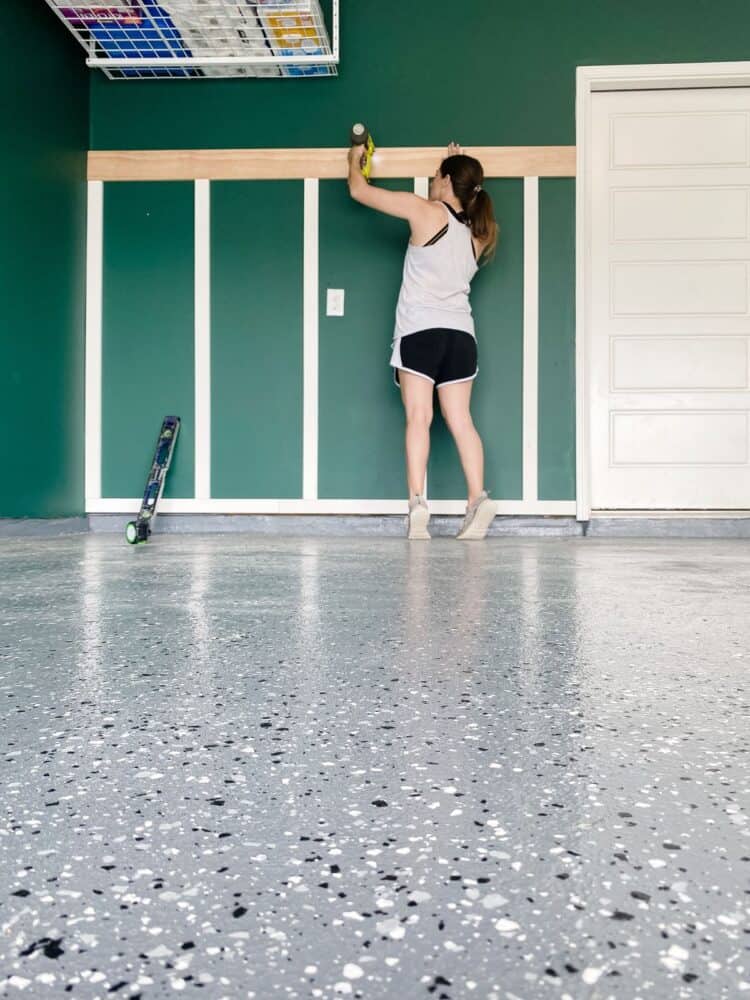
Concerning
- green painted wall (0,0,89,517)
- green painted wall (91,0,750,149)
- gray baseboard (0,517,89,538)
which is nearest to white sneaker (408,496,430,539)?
gray baseboard (0,517,89,538)

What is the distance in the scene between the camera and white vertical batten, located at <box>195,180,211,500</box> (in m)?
4.58

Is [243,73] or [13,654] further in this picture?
[243,73]

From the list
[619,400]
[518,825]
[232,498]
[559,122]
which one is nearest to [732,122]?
[559,122]

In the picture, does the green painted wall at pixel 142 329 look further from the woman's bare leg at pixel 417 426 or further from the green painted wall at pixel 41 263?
the woman's bare leg at pixel 417 426

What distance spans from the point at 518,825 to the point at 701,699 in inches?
17.6

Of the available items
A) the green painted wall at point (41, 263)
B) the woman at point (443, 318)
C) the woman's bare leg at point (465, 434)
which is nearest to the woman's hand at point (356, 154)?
the woman at point (443, 318)

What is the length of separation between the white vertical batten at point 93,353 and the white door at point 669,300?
94.1 inches

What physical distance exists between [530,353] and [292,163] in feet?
4.83

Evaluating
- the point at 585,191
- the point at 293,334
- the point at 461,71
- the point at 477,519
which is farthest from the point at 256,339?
the point at 585,191

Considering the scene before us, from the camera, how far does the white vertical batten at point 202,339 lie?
180 inches

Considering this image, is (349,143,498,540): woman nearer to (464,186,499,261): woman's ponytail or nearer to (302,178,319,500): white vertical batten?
(464,186,499,261): woman's ponytail

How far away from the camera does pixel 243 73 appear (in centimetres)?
450

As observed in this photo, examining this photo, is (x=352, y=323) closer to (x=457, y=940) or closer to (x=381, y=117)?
(x=381, y=117)

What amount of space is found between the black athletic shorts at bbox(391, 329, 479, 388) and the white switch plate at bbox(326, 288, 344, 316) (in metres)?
0.66
